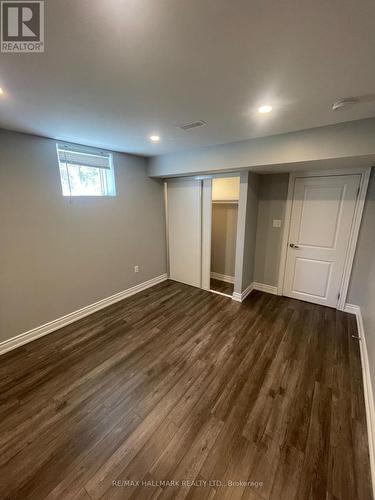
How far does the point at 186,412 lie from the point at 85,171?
2.98 meters

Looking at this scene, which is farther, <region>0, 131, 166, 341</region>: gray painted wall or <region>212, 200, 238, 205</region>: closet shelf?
<region>212, 200, 238, 205</region>: closet shelf

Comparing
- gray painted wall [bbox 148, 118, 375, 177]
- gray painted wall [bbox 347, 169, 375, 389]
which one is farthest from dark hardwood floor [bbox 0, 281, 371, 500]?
gray painted wall [bbox 148, 118, 375, 177]

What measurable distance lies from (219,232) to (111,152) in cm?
237

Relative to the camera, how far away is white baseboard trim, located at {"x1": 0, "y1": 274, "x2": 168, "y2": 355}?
229 centimetres

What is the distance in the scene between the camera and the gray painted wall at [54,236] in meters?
2.17

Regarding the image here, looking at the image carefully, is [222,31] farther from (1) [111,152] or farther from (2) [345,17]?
(1) [111,152]

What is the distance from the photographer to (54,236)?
8.24ft

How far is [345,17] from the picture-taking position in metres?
0.82

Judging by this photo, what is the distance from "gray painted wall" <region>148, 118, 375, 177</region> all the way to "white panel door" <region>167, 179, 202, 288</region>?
1.70 ft

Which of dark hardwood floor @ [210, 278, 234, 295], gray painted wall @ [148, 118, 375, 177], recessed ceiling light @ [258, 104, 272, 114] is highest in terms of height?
recessed ceiling light @ [258, 104, 272, 114]

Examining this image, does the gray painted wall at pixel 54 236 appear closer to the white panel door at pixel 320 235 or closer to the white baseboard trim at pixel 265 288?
the white baseboard trim at pixel 265 288

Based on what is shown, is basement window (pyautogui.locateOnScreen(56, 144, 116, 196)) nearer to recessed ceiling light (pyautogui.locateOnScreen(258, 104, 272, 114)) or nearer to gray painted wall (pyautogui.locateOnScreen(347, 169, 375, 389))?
recessed ceiling light (pyautogui.locateOnScreen(258, 104, 272, 114))

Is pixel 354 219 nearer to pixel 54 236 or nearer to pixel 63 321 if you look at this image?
pixel 54 236

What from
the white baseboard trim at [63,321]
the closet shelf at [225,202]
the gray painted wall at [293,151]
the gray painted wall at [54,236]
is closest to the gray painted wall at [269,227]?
the closet shelf at [225,202]
